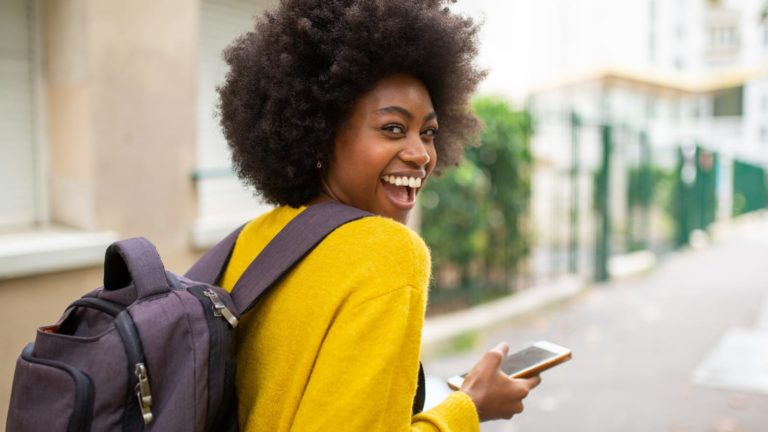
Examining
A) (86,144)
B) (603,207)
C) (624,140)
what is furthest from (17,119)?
(624,140)

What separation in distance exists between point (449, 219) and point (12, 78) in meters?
4.34

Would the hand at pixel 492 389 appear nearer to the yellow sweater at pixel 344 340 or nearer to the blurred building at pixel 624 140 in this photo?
the yellow sweater at pixel 344 340

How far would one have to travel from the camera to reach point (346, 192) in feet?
5.40

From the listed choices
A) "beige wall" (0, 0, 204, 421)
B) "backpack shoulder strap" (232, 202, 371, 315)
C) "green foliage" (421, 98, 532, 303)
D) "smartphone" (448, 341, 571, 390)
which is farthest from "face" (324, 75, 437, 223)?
"green foliage" (421, 98, 532, 303)

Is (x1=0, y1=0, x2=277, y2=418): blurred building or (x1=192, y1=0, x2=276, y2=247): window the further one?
(x1=192, y1=0, x2=276, y2=247): window

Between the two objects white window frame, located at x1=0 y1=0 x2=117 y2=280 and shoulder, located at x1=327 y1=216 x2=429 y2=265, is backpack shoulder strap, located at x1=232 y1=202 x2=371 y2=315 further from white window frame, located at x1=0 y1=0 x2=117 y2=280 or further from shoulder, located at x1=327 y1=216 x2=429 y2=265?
white window frame, located at x1=0 y1=0 x2=117 y2=280

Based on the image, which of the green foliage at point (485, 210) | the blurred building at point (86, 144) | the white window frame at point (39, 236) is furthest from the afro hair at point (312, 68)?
the green foliage at point (485, 210)

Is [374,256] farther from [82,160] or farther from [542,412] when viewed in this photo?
[542,412]

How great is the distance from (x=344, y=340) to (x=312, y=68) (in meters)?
0.63

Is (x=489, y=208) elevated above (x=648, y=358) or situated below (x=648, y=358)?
above

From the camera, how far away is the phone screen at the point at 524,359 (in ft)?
5.81

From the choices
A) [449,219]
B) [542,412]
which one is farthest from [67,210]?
[449,219]

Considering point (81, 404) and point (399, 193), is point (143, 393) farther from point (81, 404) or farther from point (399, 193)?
point (399, 193)

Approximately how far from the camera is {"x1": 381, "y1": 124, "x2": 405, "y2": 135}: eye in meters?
1.60
